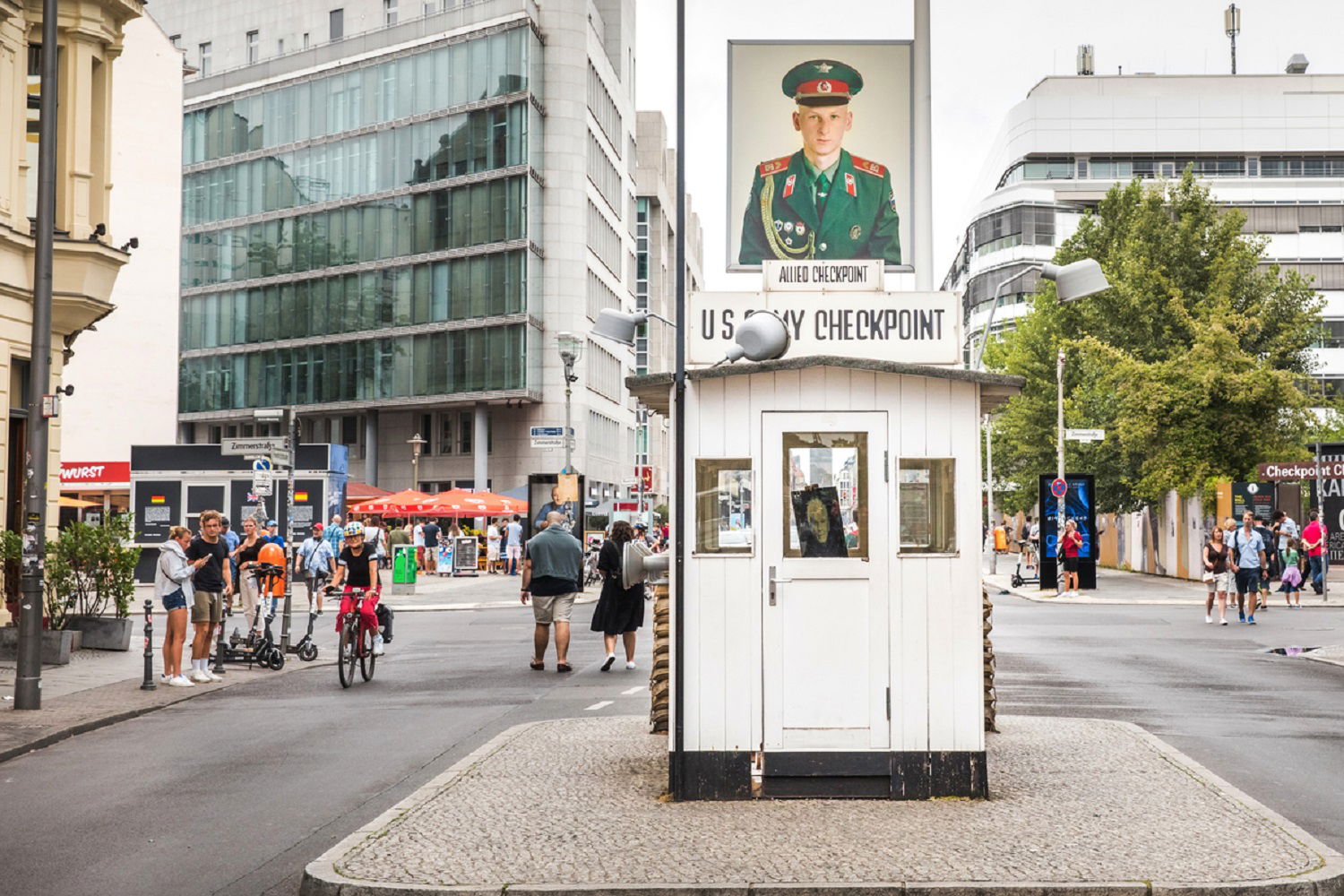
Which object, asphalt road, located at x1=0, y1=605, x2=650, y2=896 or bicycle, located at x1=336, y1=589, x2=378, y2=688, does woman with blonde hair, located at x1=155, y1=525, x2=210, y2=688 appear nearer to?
asphalt road, located at x1=0, y1=605, x2=650, y2=896

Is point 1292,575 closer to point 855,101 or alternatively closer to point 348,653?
point 348,653

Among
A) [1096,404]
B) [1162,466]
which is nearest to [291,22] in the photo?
[1096,404]

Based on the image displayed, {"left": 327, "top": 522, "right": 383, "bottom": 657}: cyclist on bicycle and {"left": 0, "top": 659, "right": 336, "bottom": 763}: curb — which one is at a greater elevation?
{"left": 327, "top": 522, "right": 383, "bottom": 657}: cyclist on bicycle

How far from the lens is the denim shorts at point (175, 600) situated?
17172 millimetres

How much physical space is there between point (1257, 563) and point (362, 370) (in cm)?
5335

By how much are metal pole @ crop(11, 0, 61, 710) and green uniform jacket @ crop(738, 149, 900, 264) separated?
7.01 m

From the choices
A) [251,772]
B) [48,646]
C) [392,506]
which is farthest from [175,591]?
[392,506]

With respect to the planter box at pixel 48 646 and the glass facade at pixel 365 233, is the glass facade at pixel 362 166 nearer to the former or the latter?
the glass facade at pixel 365 233

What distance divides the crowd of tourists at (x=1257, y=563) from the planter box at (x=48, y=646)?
18.1m

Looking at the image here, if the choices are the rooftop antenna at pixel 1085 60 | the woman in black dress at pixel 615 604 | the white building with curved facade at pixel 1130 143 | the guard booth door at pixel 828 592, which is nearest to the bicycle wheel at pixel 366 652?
the woman in black dress at pixel 615 604

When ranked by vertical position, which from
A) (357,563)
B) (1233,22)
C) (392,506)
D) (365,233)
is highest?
(1233,22)

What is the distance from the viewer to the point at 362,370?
74938 mm

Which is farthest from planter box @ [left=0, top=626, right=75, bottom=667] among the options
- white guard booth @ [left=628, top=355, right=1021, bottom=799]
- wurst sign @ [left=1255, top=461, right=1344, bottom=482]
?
wurst sign @ [left=1255, top=461, right=1344, bottom=482]

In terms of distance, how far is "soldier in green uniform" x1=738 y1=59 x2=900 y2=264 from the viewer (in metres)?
11.7
